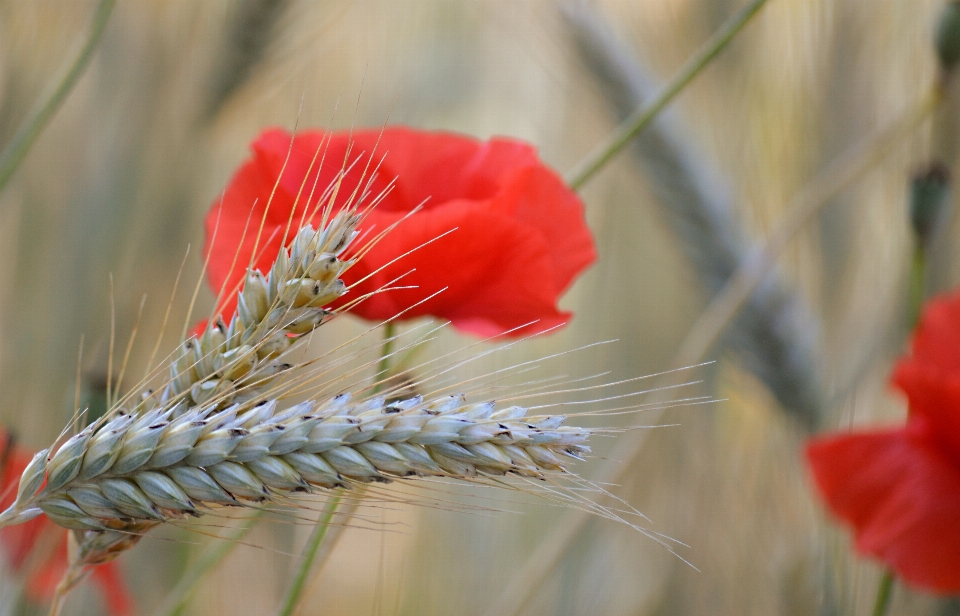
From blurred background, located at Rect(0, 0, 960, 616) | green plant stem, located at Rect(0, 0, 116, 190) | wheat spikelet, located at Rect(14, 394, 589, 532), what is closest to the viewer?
wheat spikelet, located at Rect(14, 394, 589, 532)

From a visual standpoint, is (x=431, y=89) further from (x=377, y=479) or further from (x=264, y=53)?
(x=377, y=479)

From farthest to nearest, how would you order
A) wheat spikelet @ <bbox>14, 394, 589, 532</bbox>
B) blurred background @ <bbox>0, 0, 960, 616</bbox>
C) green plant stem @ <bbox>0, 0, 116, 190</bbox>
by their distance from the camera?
blurred background @ <bbox>0, 0, 960, 616</bbox> → green plant stem @ <bbox>0, 0, 116, 190</bbox> → wheat spikelet @ <bbox>14, 394, 589, 532</bbox>

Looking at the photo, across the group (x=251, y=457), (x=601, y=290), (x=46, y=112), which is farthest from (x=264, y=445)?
(x=601, y=290)

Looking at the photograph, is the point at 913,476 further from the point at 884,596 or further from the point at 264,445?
the point at 264,445

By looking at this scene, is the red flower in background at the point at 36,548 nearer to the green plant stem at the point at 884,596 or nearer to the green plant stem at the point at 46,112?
the green plant stem at the point at 46,112

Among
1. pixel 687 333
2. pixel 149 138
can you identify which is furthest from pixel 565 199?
pixel 687 333

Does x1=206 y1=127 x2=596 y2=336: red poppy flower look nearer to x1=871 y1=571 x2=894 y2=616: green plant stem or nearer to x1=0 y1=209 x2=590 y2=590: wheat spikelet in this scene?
x1=0 y1=209 x2=590 y2=590: wheat spikelet

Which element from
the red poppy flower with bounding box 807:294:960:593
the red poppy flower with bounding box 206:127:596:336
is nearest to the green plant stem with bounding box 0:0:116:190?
the red poppy flower with bounding box 206:127:596:336
